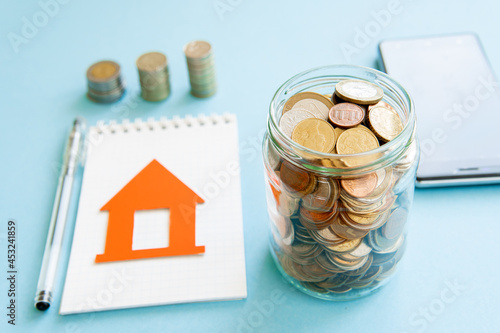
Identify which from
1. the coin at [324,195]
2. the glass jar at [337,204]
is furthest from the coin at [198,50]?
the coin at [324,195]

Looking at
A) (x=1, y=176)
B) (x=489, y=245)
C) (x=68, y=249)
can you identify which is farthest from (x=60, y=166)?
(x=489, y=245)

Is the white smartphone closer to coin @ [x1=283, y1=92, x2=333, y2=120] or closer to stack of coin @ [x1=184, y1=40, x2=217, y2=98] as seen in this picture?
coin @ [x1=283, y1=92, x2=333, y2=120]

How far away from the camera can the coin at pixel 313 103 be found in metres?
0.90

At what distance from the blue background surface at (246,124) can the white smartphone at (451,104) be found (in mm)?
66

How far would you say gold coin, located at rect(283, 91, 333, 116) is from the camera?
0.90 m

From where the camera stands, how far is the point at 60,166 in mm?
1281

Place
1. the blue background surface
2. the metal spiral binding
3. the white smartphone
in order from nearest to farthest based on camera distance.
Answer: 1. the blue background surface
2. the white smartphone
3. the metal spiral binding

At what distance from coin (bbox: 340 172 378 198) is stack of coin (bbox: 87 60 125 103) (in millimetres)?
882

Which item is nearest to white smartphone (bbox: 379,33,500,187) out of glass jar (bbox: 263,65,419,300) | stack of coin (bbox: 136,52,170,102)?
glass jar (bbox: 263,65,419,300)

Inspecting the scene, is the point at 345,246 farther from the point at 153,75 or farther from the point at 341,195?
the point at 153,75

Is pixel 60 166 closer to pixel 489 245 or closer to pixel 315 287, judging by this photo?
pixel 315 287

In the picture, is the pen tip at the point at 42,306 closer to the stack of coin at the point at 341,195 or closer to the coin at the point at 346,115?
the stack of coin at the point at 341,195

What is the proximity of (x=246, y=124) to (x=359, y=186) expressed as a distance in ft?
1.98

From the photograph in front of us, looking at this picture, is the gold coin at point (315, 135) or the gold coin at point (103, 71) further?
the gold coin at point (103, 71)
